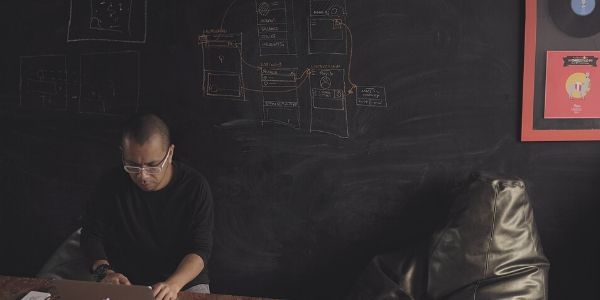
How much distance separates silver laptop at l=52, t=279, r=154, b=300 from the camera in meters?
1.58

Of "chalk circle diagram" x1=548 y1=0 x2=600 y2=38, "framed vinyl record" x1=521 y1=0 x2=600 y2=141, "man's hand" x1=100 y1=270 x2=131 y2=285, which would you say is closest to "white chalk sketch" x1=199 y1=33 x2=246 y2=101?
"man's hand" x1=100 y1=270 x2=131 y2=285

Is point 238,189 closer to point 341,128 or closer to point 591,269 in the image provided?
point 341,128

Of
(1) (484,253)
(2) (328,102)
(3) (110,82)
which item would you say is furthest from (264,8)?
(1) (484,253)

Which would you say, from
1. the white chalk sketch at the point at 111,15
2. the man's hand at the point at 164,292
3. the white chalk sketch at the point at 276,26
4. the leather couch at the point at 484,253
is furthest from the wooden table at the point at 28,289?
the white chalk sketch at the point at 111,15

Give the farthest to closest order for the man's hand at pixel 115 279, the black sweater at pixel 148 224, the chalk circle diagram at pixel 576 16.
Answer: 1. the chalk circle diagram at pixel 576 16
2. the black sweater at pixel 148 224
3. the man's hand at pixel 115 279

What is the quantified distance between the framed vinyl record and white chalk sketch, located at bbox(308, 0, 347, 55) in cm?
92

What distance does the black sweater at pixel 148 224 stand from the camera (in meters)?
2.33

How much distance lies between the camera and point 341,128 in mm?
2715

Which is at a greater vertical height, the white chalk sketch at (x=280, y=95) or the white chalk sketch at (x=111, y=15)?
the white chalk sketch at (x=111, y=15)

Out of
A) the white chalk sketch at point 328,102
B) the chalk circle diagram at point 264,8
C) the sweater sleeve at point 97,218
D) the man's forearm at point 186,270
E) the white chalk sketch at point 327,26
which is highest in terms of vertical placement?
the chalk circle diagram at point 264,8

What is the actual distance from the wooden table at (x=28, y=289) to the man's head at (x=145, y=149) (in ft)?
1.81

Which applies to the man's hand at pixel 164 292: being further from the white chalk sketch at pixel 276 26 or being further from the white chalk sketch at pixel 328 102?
the white chalk sketch at pixel 276 26

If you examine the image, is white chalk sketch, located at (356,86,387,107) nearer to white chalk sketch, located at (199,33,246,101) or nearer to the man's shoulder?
white chalk sketch, located at (199,33,246,101)

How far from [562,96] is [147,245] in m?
2.17
